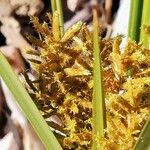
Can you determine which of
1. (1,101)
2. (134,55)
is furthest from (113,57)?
(1,101)

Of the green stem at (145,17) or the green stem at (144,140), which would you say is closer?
the green stem at (144,140)

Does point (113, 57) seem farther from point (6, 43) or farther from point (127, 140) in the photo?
point (6, 43)

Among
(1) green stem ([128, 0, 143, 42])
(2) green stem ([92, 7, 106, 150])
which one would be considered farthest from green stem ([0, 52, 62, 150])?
(1) green stem ([128, 0, 143, 42])

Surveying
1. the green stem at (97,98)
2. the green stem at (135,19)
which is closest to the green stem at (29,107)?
the green stem at (97,98)

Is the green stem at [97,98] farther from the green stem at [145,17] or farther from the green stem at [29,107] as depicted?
the green stem at [145,17]

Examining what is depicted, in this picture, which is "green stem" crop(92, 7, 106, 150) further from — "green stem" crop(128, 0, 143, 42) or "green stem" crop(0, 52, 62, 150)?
"green stem" crop(128, 0, 143, 42)

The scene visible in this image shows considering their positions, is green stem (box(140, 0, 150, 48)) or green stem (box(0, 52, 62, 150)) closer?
green stem (box(0, 52, 62, 150))
